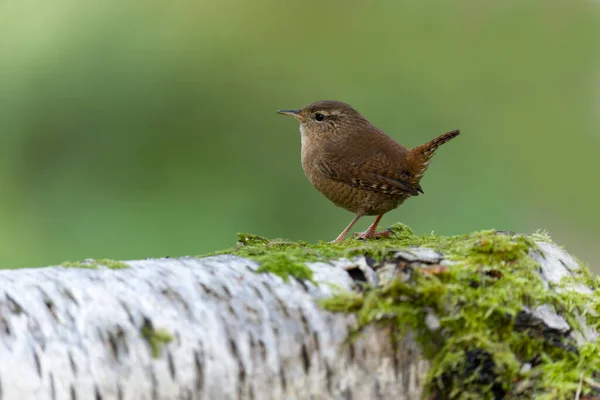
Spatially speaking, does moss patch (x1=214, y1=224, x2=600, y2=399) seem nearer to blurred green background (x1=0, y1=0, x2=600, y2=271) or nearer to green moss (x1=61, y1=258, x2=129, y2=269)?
green moss (x1=61, y1=258, x2=129, y2=269)

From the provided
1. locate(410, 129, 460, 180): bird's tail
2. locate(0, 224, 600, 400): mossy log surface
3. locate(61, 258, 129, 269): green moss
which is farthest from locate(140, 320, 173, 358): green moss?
locate(410, 129, 460, 180): bird's tail

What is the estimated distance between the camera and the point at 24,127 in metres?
6.50

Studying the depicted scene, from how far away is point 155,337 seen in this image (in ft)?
6.31

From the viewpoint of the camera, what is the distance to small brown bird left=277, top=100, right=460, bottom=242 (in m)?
4.18

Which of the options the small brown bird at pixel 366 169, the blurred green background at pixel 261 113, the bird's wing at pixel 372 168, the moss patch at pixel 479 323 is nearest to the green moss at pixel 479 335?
the moss patch at pixel 479 323

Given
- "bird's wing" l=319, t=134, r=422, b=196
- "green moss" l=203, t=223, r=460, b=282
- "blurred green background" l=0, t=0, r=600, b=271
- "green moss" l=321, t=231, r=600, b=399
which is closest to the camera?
"green moss" l=321, t=231, r=600, b=399

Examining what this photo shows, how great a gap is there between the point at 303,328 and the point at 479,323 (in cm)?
52

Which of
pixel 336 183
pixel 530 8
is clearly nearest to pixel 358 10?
pixel 530 8

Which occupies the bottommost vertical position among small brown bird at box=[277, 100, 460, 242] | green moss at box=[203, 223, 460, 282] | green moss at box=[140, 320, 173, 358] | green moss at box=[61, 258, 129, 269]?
green moss at box=[140, 320, 173, 358]

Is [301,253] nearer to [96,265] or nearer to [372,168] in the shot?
[96,265]

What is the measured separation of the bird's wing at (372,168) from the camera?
416cm

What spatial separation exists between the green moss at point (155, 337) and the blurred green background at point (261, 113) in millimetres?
3421

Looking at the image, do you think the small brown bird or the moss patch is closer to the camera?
the moss patch

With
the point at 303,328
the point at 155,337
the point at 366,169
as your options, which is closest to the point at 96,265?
the point at 155,337
